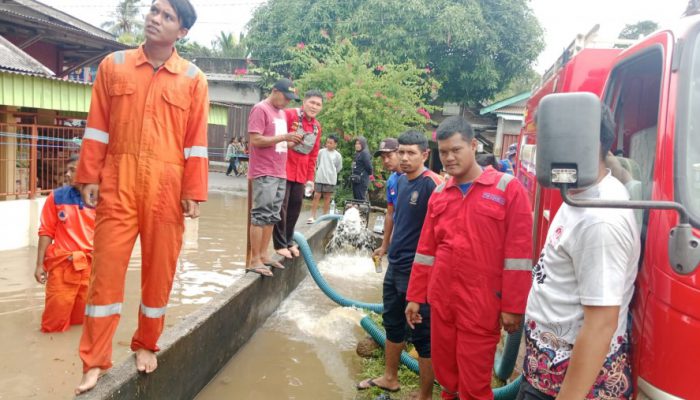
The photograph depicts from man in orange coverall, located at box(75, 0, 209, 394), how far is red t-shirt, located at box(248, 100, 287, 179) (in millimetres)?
2011

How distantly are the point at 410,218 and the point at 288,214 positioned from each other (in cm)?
260

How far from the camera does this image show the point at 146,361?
10.1 ft

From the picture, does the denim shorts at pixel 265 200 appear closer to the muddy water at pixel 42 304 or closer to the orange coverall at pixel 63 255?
the muddy water at pixel 42 304

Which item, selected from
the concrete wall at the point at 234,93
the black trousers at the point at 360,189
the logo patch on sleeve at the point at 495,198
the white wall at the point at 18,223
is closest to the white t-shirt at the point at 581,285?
the logo patch on sleeve at the point at 495,198

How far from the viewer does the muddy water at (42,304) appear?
4023 mm

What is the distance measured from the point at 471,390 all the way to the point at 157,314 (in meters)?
1.80

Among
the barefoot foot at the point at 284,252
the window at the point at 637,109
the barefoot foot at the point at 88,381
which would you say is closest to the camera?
the window at the point at 637,109

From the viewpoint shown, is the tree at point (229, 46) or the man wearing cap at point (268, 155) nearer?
the man wearing cap at point (268, 155)

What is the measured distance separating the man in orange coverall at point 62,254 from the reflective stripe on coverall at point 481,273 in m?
3.52

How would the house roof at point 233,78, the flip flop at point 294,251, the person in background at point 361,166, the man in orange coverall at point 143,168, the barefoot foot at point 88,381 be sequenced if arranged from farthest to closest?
the house roof at point 233,78, the person in background at point 361,166, the flip flop at point 294,251, the man in orange coverall at point 143,168, the barefoot foot at point 88,381

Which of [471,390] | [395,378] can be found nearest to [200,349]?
[395,378]

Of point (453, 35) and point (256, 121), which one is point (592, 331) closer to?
point (256, 121)

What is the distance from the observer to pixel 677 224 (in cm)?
175

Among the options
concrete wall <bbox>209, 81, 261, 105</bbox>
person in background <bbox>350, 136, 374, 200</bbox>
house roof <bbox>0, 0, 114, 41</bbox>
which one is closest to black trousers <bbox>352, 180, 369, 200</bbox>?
person in background <bbox>350, 136, 374, 200</bbox>
